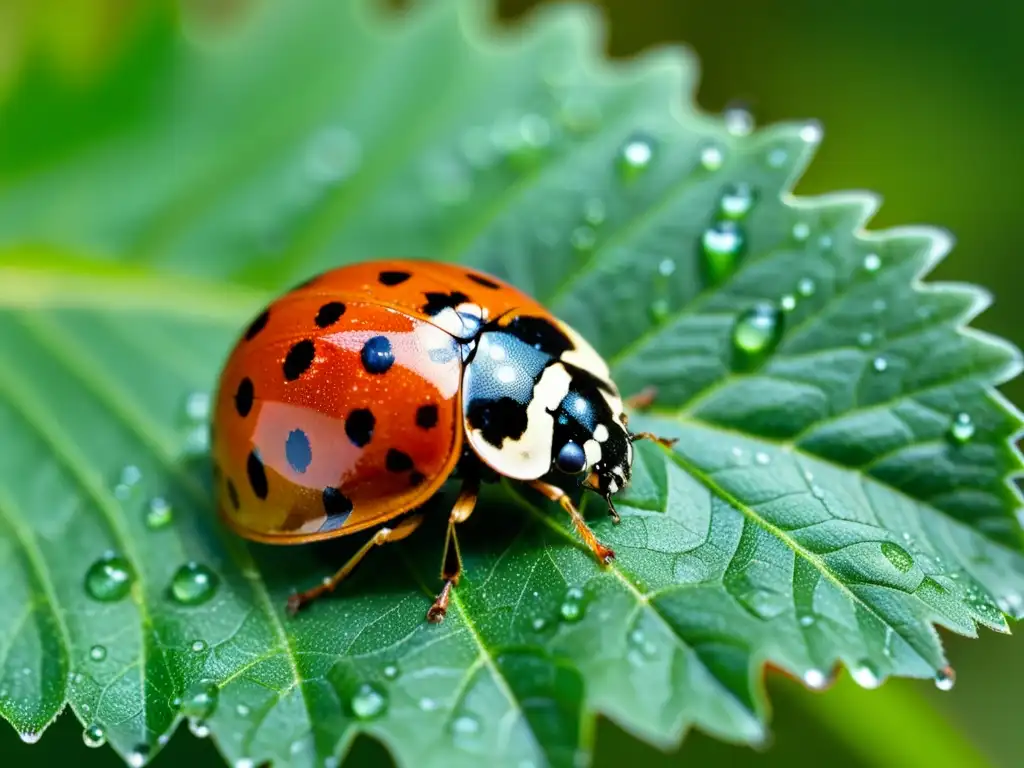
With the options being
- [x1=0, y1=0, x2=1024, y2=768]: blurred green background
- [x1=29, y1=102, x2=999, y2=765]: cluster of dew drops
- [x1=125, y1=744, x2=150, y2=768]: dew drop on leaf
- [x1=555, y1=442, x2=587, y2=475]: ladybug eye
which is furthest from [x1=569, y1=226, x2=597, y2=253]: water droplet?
[x1=0, y1=0, x2=1024, y2=768]: blurred green background

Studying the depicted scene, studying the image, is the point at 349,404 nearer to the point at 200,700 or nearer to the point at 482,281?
the point at 482,281

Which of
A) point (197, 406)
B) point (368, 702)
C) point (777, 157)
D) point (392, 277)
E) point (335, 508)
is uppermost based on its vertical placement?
point (777, 157)

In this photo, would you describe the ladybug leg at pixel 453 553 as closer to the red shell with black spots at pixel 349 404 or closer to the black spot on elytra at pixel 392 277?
the red shell with black spots at pixel 349 404

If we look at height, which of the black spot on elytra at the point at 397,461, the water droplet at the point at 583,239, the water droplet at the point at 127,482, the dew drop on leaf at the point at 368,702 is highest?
the water droplet at the point at 583,239

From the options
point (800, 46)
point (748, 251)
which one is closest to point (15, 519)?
point (748, 251)

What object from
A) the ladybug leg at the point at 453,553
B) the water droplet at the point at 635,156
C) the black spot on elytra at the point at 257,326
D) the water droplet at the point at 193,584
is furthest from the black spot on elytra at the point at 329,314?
the water droplet at the point at 635,156

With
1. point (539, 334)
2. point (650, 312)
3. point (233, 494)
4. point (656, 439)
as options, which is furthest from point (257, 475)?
point (650, 312)

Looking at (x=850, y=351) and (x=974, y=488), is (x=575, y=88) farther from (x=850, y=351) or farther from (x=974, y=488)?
(x=974, y=488)
